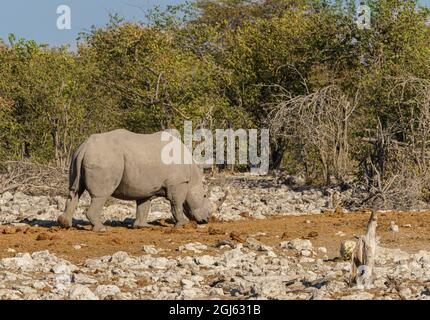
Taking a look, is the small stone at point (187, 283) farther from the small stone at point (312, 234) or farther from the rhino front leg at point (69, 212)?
the rhino front leg at point (69, 212)

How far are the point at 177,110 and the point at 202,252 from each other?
12763 millimetres

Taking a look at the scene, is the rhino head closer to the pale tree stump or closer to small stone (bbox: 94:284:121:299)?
the pale tree stump

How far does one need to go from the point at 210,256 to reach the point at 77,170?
4233mm

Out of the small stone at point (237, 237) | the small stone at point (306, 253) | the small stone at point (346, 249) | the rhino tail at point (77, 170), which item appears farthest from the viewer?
the rhino tail at point (77, 170)

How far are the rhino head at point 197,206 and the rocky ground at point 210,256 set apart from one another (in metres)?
0.36

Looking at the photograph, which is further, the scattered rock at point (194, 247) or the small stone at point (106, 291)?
the scattered rock at point (194, 247)

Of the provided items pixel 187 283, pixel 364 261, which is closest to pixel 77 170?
pixel 187 283

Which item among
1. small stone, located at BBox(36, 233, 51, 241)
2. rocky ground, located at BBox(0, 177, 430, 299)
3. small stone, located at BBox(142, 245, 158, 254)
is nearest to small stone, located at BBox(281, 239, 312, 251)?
rocky ground, located at BBox(0, 177, 430, 299)

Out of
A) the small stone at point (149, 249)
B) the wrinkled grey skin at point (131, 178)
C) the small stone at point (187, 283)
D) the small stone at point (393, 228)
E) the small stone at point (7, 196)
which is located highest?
the wrinkled grey skin at point (131, 178)

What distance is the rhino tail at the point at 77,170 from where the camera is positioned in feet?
50.7

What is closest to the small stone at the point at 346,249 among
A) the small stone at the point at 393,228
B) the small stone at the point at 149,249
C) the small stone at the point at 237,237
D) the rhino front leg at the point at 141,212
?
the small stone at the point at 237,237

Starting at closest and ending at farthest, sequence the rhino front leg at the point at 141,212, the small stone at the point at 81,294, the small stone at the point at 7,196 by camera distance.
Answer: the small stone at the point at 81,294 → the rhino front leg at the point at 141,212 → the small stone at the point at 7,196

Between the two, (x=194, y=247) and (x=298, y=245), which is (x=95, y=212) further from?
(x=298, y=245)

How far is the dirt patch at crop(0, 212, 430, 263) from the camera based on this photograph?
12984 mm
